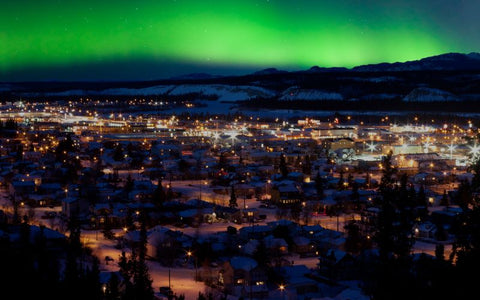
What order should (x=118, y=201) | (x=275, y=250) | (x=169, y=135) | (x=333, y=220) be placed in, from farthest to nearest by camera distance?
(x=169, y=135)
(x=118, y=201)
(x=333, y=220)
(x=275, y=250)

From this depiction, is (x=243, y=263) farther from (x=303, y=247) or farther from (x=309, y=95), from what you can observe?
(x=309, y=95)

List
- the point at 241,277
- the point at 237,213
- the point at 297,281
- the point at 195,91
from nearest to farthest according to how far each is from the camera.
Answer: the point at 297,281 < the point at 241,277 < the point at 237,213 < the point at 195,91

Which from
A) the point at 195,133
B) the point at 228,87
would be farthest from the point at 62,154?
the point at 228,87

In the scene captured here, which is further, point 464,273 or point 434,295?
point 434,295

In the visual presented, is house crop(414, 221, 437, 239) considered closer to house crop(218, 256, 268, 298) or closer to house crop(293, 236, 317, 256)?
house crop(293, 236, 317, 256)

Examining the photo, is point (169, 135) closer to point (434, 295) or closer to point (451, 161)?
point (451, 161)

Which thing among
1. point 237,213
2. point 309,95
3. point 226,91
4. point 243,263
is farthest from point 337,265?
point 226,91
